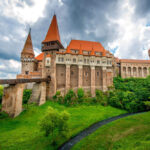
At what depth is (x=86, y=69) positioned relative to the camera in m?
30.6

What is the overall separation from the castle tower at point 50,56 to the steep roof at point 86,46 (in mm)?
5069

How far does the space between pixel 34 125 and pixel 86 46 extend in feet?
90.8

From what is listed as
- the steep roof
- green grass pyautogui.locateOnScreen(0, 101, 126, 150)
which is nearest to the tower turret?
the steep roof

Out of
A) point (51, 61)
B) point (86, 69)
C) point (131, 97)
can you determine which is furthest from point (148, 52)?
point (51, 61)

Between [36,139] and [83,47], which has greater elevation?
[83,47]

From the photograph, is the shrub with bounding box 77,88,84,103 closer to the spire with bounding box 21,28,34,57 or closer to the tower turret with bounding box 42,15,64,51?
the tower turret with bounding box 42,15,64,51

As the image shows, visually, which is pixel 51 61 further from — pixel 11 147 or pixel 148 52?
pixel 148 52

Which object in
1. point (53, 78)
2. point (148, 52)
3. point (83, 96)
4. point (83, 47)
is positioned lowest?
point (83, 96)

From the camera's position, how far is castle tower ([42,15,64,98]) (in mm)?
26925

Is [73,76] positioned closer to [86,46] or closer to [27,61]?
[86,46]

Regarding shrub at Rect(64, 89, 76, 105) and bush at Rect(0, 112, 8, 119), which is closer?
bush at Rect(0, 112, 8, 119)

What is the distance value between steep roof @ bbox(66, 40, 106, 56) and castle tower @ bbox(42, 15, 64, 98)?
200 inches

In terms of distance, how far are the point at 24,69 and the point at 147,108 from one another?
134ft

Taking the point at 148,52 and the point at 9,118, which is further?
the point at 148,52
